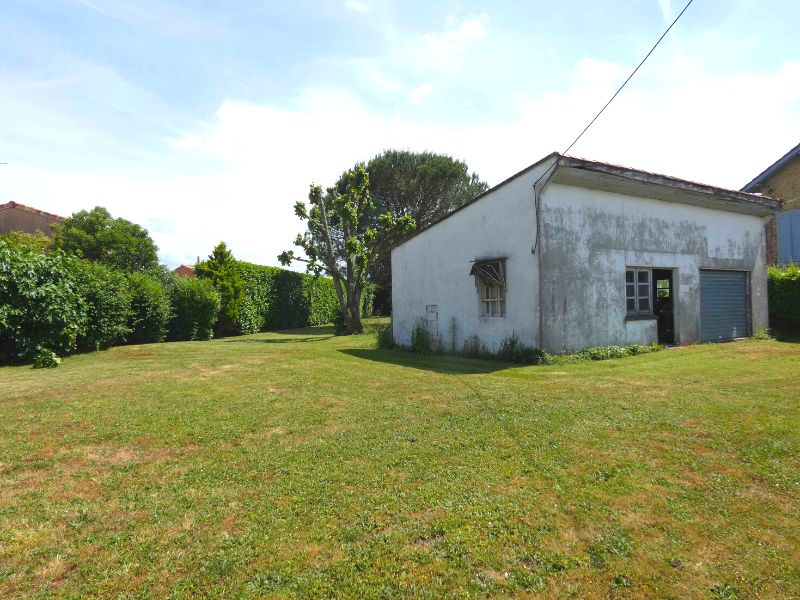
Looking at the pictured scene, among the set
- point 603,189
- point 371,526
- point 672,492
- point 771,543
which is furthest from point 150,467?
point 603,189

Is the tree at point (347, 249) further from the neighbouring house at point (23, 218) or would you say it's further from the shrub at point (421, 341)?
the neighbouring house at point (23, 218)

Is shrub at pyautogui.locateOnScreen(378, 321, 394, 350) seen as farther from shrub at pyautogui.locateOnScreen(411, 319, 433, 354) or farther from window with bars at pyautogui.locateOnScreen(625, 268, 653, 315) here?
window with bars at pyautogui.locateOnScreen(625, 268, 653, 315)

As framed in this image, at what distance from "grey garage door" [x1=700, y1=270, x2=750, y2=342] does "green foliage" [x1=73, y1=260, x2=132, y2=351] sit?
644 inches

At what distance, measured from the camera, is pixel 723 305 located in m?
13.2

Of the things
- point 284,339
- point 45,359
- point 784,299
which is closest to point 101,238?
point 284,339

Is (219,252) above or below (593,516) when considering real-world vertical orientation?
above

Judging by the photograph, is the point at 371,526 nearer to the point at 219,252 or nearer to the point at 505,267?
the point at 505,267

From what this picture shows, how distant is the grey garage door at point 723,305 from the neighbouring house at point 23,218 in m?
42.3

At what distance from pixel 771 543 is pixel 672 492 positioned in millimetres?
661

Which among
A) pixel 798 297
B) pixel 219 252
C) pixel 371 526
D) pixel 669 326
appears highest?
pixel 219 252

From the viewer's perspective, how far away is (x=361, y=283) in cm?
2330

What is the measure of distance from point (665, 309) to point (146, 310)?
52.5 feet

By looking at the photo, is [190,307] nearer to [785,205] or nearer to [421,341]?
[421,341]

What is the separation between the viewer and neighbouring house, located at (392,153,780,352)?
33.2ft
